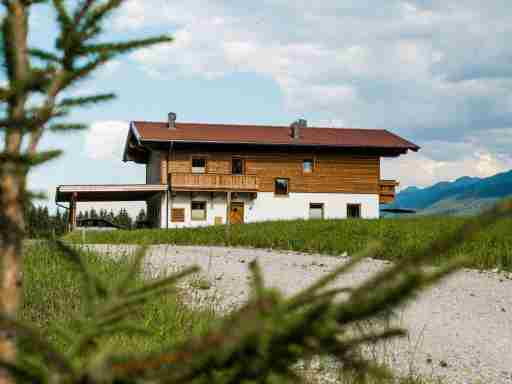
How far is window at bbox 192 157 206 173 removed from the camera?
35.7 m

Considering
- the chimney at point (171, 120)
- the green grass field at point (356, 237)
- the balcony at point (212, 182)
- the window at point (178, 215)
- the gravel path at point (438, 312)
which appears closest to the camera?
the gravel path at point (438, 312)

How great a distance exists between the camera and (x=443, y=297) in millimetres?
9453

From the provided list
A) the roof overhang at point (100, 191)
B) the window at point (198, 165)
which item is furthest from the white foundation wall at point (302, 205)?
the roof overhang at point (100, 191)

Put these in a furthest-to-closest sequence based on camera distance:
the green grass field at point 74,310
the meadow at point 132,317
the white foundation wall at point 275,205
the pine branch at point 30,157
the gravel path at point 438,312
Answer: the white foundation wall at point 275,205, the gravel path at point 438,312, the green grass field at point 74,310, the meadow at point 132,317, the pine branch at point 30,157

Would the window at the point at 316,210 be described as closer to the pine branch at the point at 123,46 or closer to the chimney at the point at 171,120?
the chimney at the point at 171,120

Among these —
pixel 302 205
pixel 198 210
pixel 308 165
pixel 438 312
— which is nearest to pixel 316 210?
pixel 302 205

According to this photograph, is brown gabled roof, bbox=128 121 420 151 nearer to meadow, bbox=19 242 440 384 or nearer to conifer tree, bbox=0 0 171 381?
meadow, bbox=19 242 440 384

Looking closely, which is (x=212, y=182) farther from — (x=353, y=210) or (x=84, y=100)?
(x=84, y=100)

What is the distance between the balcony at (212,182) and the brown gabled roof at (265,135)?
6.51ft

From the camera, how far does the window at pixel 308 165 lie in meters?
36.8

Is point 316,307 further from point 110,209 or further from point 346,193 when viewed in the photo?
point 110,209

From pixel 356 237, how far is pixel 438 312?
8.90 m

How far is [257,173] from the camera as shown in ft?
118

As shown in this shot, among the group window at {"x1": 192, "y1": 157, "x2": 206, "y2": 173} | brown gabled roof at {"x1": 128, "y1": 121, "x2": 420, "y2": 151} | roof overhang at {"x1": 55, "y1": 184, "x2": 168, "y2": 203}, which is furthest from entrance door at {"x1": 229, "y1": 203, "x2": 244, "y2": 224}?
roof overhang at {"x1": 55, "y1": 184, "x2": 168, "y2": 203}
